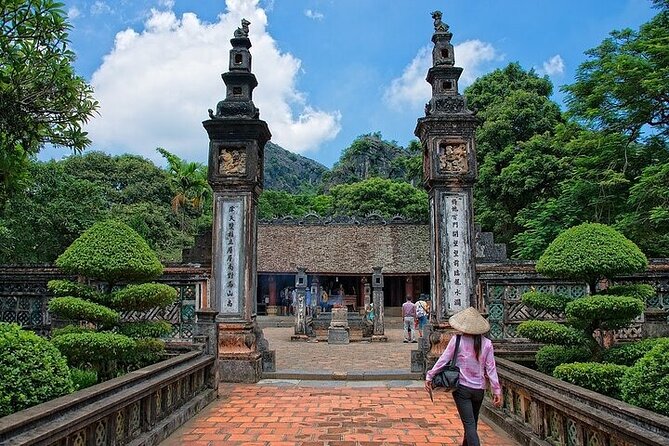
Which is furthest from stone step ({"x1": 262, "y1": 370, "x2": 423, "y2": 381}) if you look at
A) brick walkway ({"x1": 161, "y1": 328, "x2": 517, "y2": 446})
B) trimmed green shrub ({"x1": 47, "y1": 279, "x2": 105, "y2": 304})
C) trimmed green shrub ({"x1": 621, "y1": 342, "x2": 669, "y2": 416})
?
trimmed green shrub ({"x1": 621, "y1": 342, "x2": 669, "y2": 416})

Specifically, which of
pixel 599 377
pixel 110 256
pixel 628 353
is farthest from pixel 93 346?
pixel 628 353

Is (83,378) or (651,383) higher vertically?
(651,383)

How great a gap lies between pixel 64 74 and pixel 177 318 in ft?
14.6

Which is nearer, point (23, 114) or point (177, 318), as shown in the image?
point (23, 114)

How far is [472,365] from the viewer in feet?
14.8

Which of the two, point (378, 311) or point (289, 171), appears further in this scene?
point (289, 171)

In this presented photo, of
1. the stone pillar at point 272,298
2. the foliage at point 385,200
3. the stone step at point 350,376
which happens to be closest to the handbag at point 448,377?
the stone step at point 350,376

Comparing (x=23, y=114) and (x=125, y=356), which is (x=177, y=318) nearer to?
(x=125, y=356)

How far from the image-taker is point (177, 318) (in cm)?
943

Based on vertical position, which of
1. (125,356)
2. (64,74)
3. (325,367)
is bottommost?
(325,367)

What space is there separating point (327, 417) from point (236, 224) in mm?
4356

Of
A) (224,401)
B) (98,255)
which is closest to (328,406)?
(224,401)

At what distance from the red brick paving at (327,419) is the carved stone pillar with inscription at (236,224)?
948 millimetres

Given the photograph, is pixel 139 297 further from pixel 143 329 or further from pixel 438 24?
pixel 438 24
